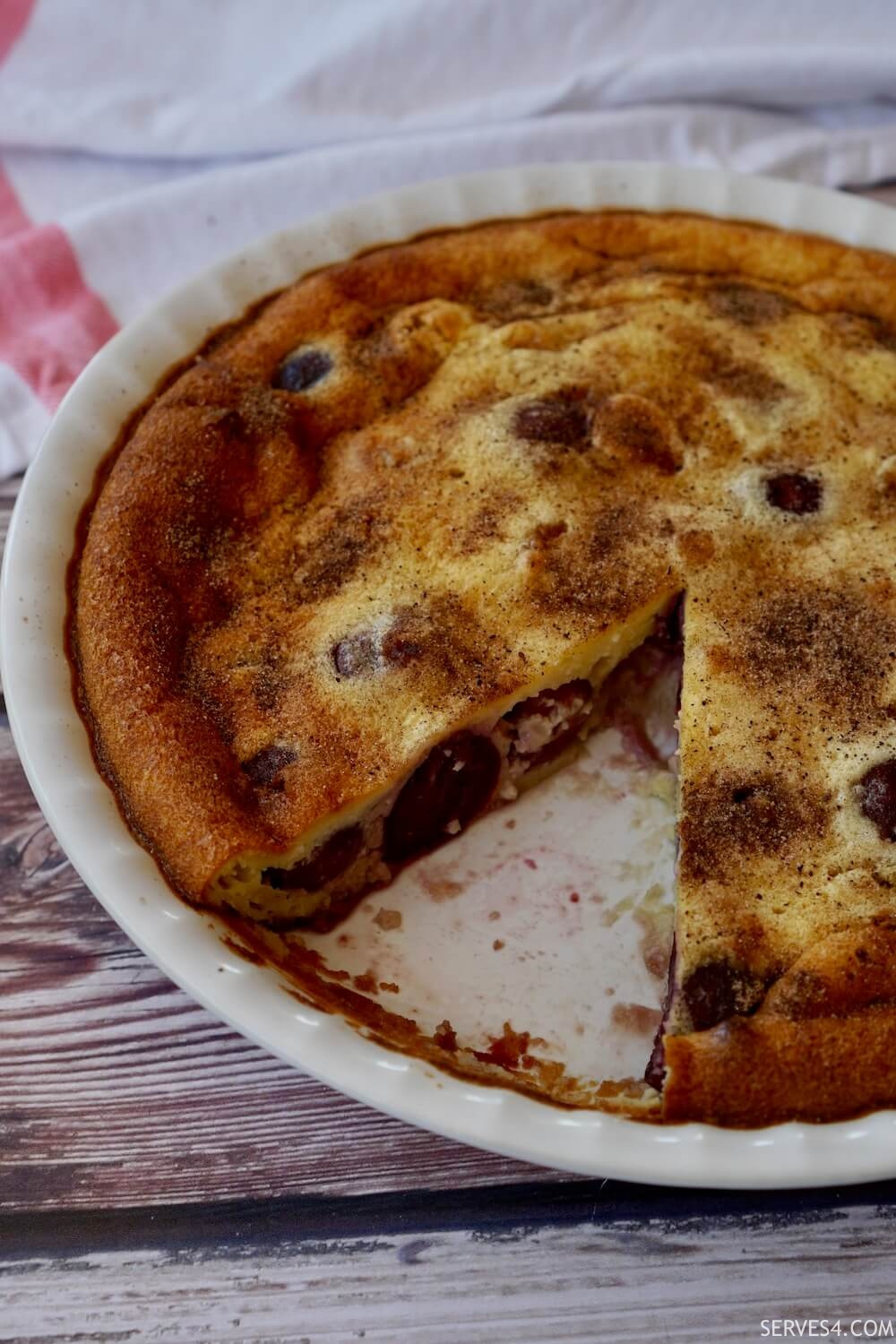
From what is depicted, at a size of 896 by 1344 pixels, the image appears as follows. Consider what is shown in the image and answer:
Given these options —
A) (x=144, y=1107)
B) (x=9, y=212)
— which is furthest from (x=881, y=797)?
(x=9, y=212)

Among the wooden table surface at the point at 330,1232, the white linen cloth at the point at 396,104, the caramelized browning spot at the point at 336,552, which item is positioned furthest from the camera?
the white linen cloth at the point at 396,104

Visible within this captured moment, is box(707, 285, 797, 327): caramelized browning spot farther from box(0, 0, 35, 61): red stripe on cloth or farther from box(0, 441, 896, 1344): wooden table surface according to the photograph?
box(0, 0, 35, 61): red stripe on cloth

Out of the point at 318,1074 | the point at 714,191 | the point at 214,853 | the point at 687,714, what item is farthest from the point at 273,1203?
the point at 714,191

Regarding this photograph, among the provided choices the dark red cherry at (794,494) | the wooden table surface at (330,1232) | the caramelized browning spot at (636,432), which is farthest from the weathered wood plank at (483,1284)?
the caramelized browning spot at (636,432)

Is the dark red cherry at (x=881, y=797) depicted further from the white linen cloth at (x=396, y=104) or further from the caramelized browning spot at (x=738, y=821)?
the white linen cloth at (x=396, y=104)

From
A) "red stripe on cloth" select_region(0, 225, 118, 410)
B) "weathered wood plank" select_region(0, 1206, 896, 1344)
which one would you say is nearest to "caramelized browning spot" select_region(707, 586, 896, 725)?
"weathered wood plank" select_region(0, 1206, 896, 1344)

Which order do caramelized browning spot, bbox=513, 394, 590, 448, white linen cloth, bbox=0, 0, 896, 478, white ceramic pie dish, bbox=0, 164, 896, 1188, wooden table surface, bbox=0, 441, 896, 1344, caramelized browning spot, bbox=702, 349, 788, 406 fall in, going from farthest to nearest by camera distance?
white linen cloth, bbox=0, 0, 896, 478 < caramelized browning spot, bbox=702, 349, 788, 406 < caramelized browning spot, bbox=513, 394, 590, 448 < wooden table surface, bbox=0, 441, 896, 1344 < white ceramic pie dish, bbox=0, 164, 896, 1188
